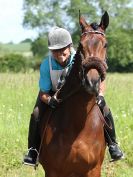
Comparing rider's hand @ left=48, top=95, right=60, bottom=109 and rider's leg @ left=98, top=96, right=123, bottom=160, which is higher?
rider's hand @ left=48, top=95, right=60, bottom=109

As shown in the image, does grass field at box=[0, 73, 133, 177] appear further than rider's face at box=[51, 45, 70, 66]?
Yes

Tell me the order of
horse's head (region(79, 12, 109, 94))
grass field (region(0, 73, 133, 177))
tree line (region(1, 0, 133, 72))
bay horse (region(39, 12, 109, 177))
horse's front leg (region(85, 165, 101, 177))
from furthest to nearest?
tree line (region(1, 0, 133, 72)) < grass field (region(0, 73, 133, 177)) < horse's front leg (region(85, 165, 101, 177)) < bay horse (region(39, 12, 109, 177)) < horse's head (region(79, 12, 109, 94))

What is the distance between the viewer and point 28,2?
211ft

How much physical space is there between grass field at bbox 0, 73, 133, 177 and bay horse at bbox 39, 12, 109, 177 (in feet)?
6.81

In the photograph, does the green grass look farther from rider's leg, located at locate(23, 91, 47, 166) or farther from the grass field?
rider's leg, located at locate(23, 91, 47, 166)

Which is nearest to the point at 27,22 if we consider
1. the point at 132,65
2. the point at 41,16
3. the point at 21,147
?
the point at 41,16

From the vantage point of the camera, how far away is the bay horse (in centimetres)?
489

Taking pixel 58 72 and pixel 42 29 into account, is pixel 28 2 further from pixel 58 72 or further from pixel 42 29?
pixel 58 72

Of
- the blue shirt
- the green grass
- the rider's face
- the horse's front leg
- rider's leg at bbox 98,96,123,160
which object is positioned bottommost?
the green grass

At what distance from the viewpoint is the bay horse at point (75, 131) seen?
4887 millimetres

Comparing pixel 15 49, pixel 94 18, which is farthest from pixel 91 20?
pixel 15 49

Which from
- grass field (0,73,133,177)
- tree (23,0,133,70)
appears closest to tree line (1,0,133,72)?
tree (23,0,133,70)

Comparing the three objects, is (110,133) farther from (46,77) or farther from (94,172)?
(46,77)

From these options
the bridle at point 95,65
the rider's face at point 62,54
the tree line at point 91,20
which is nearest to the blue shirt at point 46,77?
the rider's face at point 62,54
